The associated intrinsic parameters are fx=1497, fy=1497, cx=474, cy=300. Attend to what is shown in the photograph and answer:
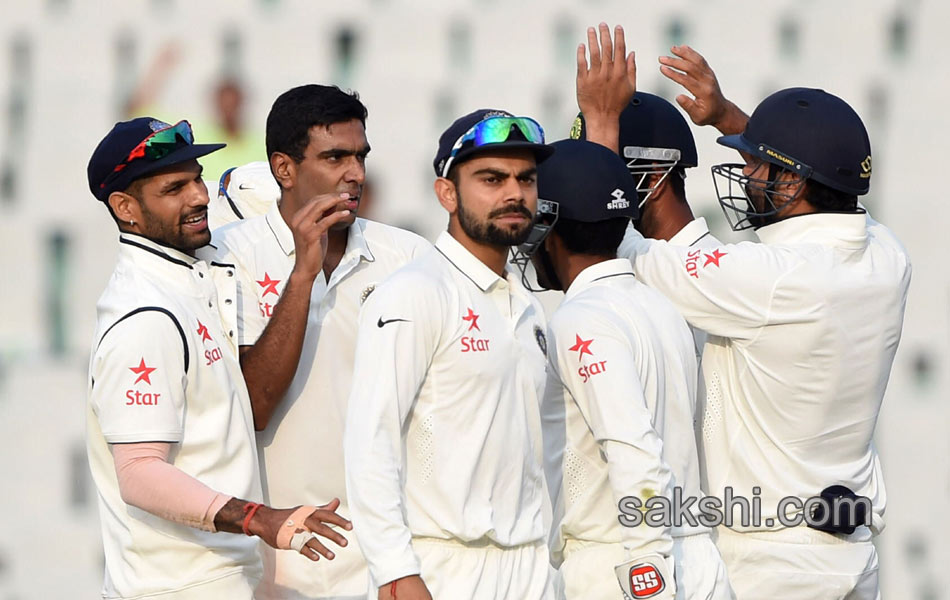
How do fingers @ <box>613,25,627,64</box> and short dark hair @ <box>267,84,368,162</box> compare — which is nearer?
short dark hair @ <box>267,84,368,162</box>

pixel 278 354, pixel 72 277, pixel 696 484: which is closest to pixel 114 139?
pixel 278 354

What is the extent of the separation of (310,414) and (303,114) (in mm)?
914

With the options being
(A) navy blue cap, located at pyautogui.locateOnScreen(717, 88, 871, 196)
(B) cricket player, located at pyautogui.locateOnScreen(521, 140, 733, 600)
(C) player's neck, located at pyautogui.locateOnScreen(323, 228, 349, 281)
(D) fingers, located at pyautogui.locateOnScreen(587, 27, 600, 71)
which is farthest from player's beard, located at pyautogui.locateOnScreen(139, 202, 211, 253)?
(A) navy blue cap, located at pyautogui.locateOnScreen(717, 88, 871, 196)

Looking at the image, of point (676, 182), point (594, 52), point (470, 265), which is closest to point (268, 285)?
point (470, 265)

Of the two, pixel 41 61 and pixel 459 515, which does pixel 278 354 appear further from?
pixel 41 61

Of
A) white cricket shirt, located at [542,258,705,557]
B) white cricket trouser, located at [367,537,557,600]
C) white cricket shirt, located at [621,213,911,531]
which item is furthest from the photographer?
white cricket shirt, located at [621,213,911,531]

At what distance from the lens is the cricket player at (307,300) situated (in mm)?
4180

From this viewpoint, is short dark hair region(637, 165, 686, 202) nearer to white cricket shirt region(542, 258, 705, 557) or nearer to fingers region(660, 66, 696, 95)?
fingers region(660, 66, 696, 95)

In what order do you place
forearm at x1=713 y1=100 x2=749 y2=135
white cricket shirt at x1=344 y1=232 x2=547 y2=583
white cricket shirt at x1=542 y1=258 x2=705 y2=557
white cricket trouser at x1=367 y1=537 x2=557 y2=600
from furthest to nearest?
forearm at x1=713 y1=100 x2=749 y2=135
white cricket shirt at x1=542 y1=258 x2=705 y2=557
white cricket trouser at x1=367 y1=537 x2=557 y2=600
white cricket shirt at x1=344 y1=232 x2=547 y2=583

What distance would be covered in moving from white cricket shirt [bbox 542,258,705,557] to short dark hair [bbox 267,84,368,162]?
946 mm

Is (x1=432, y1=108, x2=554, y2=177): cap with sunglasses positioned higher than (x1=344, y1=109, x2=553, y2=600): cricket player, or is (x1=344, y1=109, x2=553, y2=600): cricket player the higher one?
(x1=432, y1=108, x2=554, y2=177): cap with sunglasses

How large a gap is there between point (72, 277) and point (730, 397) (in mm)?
8120

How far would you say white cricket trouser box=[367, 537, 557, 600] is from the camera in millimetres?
3678

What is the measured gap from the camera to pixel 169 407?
12.6 feet
